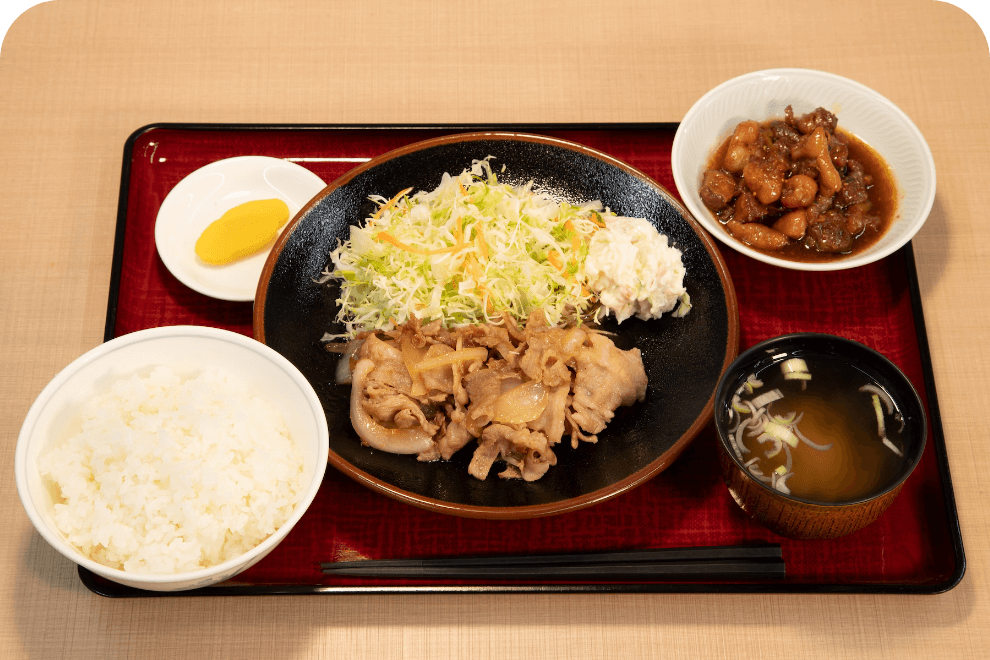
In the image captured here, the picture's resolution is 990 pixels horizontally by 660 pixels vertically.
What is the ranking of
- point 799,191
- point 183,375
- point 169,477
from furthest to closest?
point 799,191 → point 183,375 → point 169,477

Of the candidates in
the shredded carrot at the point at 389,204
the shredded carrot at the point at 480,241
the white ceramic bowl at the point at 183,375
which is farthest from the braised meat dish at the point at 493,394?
the shredded carrot at the point at 389,204

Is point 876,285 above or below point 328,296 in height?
below

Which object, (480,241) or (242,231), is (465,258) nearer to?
(480,241)

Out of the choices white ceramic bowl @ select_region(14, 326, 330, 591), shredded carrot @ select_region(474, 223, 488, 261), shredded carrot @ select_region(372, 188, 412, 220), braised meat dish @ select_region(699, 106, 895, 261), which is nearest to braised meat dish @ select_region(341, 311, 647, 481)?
white ceramic bowl @ select_region(14, 326, 330, 591)

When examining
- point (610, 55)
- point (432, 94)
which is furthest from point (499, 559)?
point (610, 55)

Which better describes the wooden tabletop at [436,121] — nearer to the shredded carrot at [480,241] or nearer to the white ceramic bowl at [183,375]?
the white ceramic bowl at [183,375]

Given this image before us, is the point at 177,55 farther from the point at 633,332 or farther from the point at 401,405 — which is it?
the point at 633,332

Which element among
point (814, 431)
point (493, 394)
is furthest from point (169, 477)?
point (814, 431)
